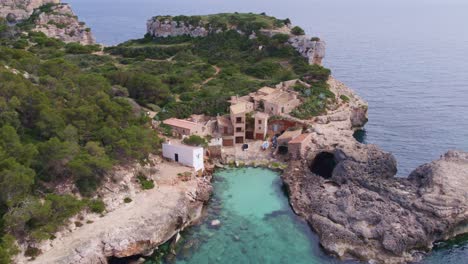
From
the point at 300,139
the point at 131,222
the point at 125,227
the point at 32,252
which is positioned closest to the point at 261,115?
the point at 300,139

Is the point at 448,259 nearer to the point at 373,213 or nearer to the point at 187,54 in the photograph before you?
the point at 373,213

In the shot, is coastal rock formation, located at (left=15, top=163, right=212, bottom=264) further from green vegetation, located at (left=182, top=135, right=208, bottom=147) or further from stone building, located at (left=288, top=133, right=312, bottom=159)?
stone building, located at (left=288, top=133, right=312, bottom=159)

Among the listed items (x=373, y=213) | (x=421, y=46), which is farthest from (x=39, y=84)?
(x=421, y=46)

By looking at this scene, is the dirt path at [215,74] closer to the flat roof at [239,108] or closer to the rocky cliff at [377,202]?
the flat roof at [239,108]

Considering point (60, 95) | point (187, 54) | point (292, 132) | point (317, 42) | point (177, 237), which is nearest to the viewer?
point (177, 237)

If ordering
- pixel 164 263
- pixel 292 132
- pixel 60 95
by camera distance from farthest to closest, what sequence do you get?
pixel 292 132
pixel 60 95
pixel 164 263

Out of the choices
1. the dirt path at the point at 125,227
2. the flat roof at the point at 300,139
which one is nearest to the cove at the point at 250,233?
the dirt path at the point at 125,227
